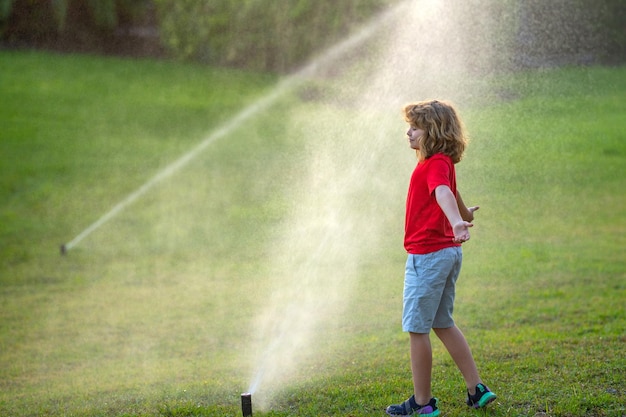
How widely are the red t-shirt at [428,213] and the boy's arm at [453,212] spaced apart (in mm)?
97

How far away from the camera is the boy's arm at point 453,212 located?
4180 millimetres

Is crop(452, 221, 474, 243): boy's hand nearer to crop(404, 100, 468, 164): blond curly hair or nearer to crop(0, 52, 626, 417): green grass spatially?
crop(404, 100, 468, 164): blond curly hair

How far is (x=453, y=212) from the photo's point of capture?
4254mm

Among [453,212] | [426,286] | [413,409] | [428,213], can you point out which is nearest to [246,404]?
[413,409]

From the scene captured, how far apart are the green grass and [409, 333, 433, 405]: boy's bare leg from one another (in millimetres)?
264

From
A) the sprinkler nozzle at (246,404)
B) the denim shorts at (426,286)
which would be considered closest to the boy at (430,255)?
the denim shorts at (426,286)

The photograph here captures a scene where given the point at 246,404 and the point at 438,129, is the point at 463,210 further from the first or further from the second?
the point at 246,404

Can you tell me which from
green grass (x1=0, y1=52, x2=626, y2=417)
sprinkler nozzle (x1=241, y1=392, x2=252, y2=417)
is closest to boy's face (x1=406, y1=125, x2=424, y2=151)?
green grass (x1=0, y1=52, x2=626, y2=417)

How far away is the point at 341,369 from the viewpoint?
579cm

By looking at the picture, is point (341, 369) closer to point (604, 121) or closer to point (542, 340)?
point (542, 340)

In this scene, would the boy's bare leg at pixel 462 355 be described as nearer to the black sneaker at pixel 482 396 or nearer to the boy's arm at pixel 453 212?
the black sneaker at pixel 482 396

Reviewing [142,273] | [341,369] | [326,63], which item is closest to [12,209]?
[142,273]

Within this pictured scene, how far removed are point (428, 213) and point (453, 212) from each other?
0.87ft

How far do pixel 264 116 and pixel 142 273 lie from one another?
272 inches
